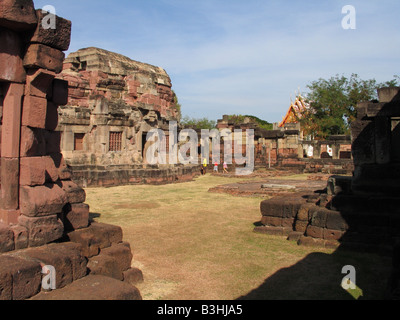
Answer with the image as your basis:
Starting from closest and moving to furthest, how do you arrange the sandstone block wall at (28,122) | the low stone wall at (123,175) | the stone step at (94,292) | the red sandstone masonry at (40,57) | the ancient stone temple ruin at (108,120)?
the stone step at (94,292) < the sandstone block wall at (28,122) < the red sandstone masonry at (40,57) < the low stone wall at (123,175) < the ancient stone temple ruin at (108,120)

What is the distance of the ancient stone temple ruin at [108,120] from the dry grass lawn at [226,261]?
7343 mm

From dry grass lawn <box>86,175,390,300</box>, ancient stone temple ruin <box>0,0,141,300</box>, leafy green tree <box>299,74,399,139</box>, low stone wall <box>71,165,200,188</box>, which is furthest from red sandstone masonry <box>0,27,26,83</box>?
leafy green tree <box>299,74,399,139</box>

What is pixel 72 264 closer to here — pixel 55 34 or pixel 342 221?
pixel 55 34

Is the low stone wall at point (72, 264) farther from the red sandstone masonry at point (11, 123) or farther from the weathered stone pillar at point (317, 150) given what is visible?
the weathered stone pillar at point (317, 150)

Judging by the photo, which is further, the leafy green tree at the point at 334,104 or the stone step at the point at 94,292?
the leafy green tree at the point at 334,104

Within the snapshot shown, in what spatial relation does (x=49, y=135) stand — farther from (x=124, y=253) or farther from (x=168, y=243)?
(x=168, y=243)

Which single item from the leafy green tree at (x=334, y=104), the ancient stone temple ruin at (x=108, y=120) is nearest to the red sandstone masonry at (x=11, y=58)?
the ancient stone temple ruin at (x=108, y=120)

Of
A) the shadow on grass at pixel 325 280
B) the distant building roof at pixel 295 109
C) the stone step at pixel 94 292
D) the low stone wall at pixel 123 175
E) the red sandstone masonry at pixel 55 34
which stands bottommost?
the shadow on grass at pixel 325 280

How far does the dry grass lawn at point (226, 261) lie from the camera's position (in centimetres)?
498

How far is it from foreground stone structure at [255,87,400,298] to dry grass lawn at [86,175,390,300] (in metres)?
0.43

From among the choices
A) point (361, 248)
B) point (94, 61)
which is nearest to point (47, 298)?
point (361, 248)

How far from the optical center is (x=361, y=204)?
24.0ft

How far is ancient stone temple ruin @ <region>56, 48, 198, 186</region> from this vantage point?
17219 millimetres
